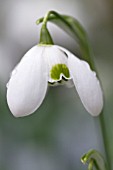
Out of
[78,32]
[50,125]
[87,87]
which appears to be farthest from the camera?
[50,125]

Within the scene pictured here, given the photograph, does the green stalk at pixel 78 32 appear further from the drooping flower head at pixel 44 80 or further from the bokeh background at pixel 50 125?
the bokeh background at pixel 50 125

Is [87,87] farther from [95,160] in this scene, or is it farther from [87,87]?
[95,160]

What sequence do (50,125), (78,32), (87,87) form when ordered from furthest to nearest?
(50,125), (78,32), (87,87)

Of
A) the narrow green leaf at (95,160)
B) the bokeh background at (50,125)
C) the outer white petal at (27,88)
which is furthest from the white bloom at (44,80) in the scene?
the bokeh background at (50,125)

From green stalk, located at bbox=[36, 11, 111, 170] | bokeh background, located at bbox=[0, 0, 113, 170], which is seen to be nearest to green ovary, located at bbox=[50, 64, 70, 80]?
green stalk, located at bbox=[36, 11, 111, 170]

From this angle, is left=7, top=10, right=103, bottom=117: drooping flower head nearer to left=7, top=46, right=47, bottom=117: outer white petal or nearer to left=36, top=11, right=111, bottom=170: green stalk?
left=7, top=46, right=47, bottom=117: outer white petal

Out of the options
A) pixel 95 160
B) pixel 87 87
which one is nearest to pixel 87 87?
pixel 87 87

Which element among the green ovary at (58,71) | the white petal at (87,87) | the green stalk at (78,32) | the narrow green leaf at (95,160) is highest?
the green stalk at (78,32)

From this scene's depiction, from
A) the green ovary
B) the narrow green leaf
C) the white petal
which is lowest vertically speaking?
the narrow green leaf

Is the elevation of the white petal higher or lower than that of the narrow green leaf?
higher
